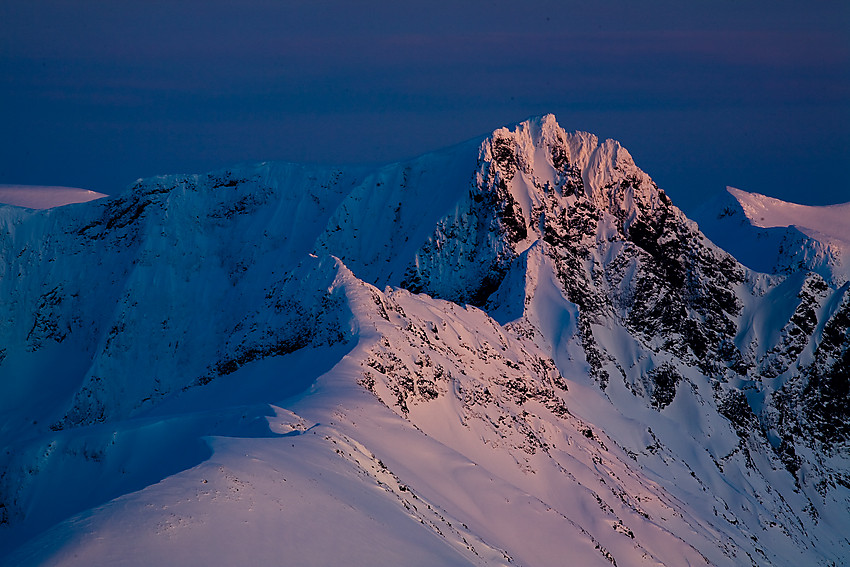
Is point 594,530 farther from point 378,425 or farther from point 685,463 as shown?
point 685,463

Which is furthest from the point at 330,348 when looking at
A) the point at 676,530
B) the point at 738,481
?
the point at 738,481

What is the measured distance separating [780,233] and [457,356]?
90655 mm

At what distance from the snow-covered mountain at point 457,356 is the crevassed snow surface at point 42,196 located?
13.3 metres

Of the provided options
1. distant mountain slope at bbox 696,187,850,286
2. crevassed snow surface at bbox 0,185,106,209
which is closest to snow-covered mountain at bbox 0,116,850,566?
distant mountain slope at bbox 696,187,850,286

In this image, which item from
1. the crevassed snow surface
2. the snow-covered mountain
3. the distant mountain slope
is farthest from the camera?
the crevassed snow surface

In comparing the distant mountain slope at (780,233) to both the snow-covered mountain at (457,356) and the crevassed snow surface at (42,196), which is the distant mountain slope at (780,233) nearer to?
the snow-covered mountain at (457,356)

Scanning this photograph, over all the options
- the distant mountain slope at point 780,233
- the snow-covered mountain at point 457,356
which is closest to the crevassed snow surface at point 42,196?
the snow-covered mountain at point 457,356

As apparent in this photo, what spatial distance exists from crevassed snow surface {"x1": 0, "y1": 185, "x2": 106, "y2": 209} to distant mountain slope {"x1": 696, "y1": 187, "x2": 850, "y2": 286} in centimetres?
10431

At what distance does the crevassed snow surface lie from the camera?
143000mm

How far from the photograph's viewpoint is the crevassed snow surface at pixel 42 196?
143 meters

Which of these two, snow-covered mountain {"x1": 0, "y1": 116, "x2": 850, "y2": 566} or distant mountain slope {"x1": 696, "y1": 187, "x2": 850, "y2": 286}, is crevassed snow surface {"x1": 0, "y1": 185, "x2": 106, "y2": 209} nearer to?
snow-covered mountain {"x1": 0, "y1": 116, "x2": 850, "y2": 566}

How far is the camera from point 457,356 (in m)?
68.2

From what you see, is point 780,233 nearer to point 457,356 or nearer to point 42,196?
point 457,356

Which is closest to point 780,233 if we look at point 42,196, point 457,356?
point 457,356
